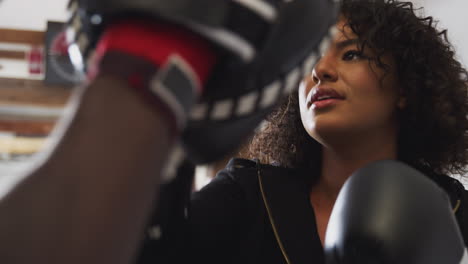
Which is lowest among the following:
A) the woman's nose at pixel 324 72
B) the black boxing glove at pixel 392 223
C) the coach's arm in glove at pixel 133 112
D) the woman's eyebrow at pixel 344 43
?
the black boxing glove at pixel 392 223

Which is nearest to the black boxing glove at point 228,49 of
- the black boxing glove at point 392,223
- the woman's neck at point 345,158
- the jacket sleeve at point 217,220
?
the black boxing glove at point 392,223

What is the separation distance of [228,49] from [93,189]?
0.14 metres

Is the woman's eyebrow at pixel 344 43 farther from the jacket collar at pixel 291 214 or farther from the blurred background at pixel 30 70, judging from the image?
the blurred background at pixel 30 70

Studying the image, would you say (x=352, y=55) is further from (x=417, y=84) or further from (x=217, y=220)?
(x=217, y=220)

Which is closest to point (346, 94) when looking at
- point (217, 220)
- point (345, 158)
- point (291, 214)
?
point (345, 158)

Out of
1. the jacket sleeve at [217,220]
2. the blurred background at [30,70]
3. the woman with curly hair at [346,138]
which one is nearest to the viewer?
the jacket sleeve at [217,220]

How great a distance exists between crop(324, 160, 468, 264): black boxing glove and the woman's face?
31cm

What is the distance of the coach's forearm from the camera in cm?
31

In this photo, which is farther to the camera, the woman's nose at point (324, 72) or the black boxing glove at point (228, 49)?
the woman's nose at point (324, 72)

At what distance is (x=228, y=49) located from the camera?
0.38 m

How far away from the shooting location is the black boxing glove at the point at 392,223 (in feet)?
2.30

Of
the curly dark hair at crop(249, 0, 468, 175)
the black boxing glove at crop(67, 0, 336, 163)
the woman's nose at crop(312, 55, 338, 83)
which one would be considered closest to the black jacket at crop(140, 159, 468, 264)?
the curly dark hair at crop(249, 0, 468, 175)

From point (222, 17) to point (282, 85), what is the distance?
4.2 inches

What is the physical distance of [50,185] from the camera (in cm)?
33
